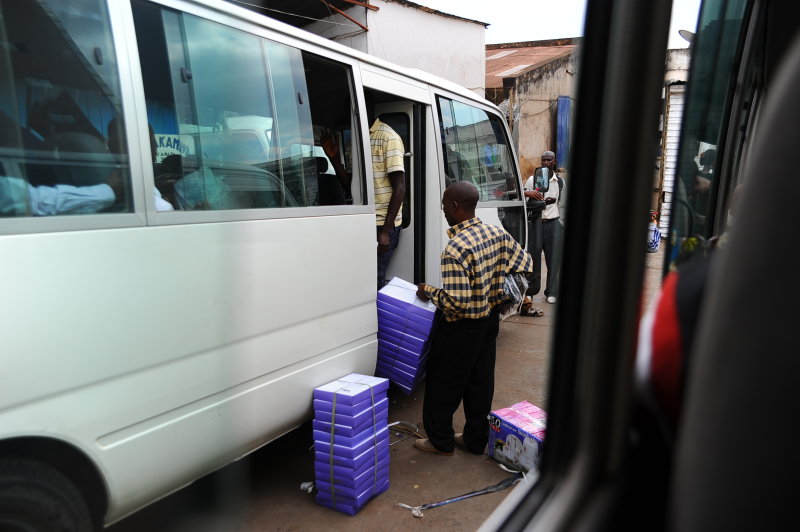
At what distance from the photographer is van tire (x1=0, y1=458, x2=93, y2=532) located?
5.52 feet

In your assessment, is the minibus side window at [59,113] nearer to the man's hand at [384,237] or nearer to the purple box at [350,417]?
the purple box at [350,417]

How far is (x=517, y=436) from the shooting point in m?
3.08

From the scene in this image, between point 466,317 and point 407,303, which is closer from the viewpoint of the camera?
point 466,317

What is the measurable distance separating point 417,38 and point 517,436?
696cm

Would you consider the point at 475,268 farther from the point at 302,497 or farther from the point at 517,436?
Answer: the point at 302,497

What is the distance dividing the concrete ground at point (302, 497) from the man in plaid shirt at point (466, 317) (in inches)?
8.2

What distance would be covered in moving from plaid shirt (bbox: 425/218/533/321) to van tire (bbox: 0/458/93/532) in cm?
190

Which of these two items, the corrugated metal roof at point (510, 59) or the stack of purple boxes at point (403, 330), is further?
the corrugated metal roof at point (510, 59)

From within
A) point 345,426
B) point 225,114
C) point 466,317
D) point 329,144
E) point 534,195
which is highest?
point 225,114

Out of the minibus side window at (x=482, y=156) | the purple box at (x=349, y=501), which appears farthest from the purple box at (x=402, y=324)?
the minibus side window at (x=482, y=156)

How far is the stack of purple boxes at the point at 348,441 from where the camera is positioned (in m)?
2.64

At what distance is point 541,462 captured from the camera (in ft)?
3.56

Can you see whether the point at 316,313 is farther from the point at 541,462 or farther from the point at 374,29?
the point at 374,29

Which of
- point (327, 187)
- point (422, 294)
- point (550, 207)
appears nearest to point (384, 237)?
point (422, 294)
